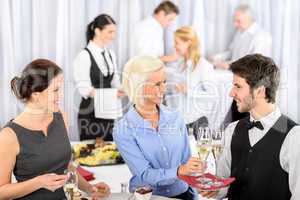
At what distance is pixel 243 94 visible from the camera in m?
2.48

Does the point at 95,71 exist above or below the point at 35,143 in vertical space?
above

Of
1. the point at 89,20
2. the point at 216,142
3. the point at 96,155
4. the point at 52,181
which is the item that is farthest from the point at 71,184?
the point at 89,20

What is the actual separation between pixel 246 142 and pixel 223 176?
0.24m

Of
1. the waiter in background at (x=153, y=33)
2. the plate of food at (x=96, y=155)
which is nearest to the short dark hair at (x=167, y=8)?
the waiter in background at (x=153, y=33)

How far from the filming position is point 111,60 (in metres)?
4.97

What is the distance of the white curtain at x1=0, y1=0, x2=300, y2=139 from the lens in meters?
4.98

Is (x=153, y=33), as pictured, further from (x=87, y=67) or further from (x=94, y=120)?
(x=94, y=120)

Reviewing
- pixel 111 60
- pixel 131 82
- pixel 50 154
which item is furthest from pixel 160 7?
pixel 50 154

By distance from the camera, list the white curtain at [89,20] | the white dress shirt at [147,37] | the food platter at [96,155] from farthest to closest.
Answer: the white dress shirt at [147,37], the white curtain at [89,20], the food platter at [96,155]

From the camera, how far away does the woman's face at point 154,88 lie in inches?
102

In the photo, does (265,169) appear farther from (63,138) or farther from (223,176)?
(63,138)

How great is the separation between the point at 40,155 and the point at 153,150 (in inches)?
22.3

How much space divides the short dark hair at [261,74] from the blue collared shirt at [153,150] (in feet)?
1.57

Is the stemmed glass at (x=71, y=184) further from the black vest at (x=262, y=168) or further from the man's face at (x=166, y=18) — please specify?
the man's face at (x=166, y=18)
